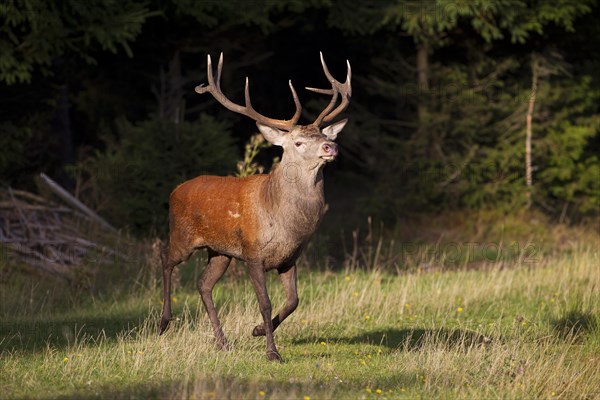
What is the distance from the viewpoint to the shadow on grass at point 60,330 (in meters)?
9.52

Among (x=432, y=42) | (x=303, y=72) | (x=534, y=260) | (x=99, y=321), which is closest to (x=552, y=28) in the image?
(x=432, y=42)

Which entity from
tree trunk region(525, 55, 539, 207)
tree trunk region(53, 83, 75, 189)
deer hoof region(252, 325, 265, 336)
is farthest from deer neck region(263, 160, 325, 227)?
tree trunk region(53, 83, 75, 189)

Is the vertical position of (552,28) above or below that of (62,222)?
above

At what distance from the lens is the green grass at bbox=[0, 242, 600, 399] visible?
25.5 feet

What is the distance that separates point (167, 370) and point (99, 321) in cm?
318

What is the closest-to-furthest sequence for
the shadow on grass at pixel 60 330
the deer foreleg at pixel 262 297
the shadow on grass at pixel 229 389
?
the shadow on grass at pixel 229 389, the deer foreleg at pixel 262 297, the shadow on grass at pixel 60 330

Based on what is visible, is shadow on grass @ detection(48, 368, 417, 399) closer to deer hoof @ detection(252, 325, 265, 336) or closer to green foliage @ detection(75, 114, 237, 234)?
deer hoof @ detection(252, 325, 265, 336)

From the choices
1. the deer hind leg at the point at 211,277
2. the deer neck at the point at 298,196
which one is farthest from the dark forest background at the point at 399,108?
the deer neck at the point at 298,196

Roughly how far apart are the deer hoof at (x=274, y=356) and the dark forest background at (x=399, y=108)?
7334mm

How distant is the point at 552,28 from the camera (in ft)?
66.8

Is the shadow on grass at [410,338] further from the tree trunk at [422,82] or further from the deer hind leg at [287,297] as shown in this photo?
the tree trunk at [422,82]

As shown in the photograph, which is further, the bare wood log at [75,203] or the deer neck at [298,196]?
the bare wood log at [75,203]

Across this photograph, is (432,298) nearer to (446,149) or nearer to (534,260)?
(534,260)

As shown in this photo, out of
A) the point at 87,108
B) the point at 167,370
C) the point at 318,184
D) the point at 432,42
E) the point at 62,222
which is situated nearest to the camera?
the point at 167,370
